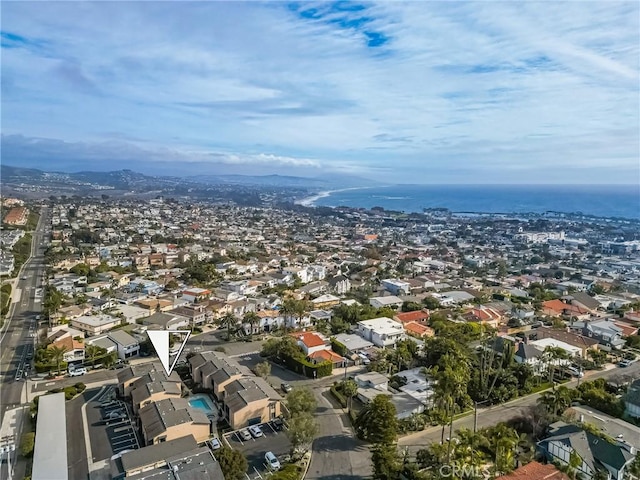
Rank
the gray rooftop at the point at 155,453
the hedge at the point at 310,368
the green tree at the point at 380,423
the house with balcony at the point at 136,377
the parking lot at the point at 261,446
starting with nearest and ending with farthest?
the gray rooftop at the point at 155,453 < the parking lot at the point at 261,446 < the green tree at the point at 380,423 < the house with balcony at the point at 136,377 < the hedge at the point at 310,368

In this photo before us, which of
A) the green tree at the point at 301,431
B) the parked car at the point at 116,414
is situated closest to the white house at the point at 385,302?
the green tree at the point at 301,431

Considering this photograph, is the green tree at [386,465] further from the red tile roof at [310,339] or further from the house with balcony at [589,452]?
the red tile roof at [310,339]

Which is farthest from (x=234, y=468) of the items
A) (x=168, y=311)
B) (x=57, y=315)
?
(x=57, y=315)

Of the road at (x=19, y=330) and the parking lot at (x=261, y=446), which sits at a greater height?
the parking lot at (x=261, y=446)

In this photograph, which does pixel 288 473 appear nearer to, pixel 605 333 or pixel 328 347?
pixel 328 347

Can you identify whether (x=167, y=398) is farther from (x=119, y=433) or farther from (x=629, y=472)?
(x=629, y=472)

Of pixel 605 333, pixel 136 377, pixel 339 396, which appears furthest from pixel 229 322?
pixel 605 333
